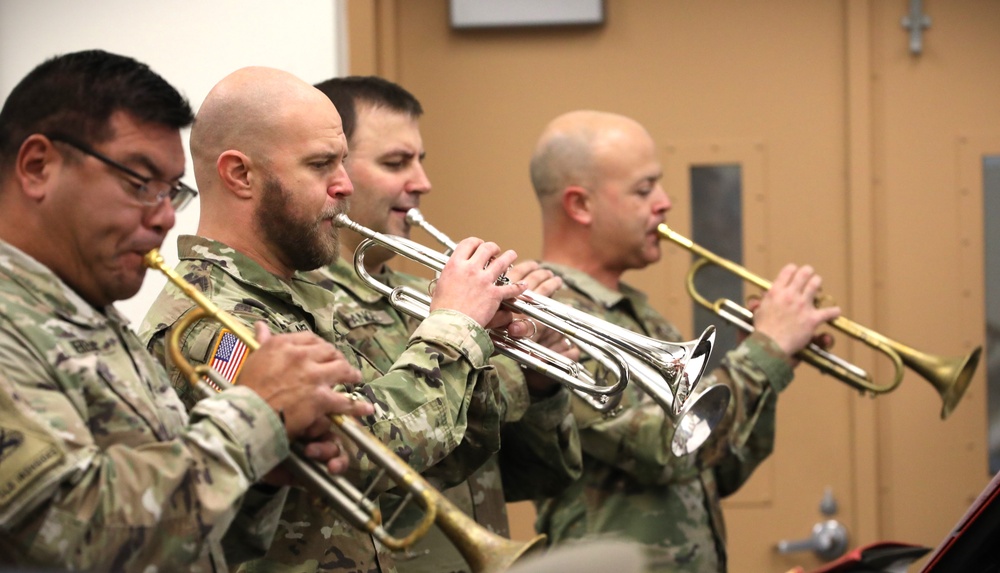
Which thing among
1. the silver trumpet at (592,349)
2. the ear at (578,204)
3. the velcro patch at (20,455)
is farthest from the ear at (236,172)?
the ear at (578,204)

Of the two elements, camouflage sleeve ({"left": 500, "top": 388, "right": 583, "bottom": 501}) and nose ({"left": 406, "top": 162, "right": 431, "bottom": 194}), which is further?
nose ({"left": 406, "top": 162, "right": 431, "bottom": 194})

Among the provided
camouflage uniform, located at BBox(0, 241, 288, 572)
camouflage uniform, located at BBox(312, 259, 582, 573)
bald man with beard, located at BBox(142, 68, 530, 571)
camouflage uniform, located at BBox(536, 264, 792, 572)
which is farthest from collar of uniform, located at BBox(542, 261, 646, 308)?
camouflage uniform, located at BBox(0, 241, 288, 572)

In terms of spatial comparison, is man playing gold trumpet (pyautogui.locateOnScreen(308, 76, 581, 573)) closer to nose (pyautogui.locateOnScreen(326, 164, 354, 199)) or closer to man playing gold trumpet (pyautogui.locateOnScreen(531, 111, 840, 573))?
man playing gold trumpet (pyautogui.locateOnScreen(531, 111, 840, 573))

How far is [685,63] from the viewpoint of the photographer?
487 centimetres

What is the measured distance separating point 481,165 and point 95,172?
3.03m

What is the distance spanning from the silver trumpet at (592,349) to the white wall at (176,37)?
4.51ft

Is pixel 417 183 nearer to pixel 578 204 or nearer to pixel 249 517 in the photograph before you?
pixel 578 204

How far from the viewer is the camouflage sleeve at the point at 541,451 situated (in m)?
3.14

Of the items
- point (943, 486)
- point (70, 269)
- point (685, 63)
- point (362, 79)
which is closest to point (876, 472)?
point (943, 486)

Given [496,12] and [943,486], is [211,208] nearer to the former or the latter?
[496,12]

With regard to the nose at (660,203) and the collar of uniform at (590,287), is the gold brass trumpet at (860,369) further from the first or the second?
the collar of uniform at (590,287)

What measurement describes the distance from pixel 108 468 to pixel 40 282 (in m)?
0.31

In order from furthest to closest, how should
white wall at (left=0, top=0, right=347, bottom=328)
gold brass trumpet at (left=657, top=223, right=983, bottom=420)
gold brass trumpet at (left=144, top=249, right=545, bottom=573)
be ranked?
white wall at (left=0, top=0, right=347, bottom=328), gold brass trumpet at (left=657, top=223, right=983, bottom=420), gold brass trumpet at (left=144, top=249, right=545, bottom=573)

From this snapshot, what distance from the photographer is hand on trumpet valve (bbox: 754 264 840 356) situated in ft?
12.5
